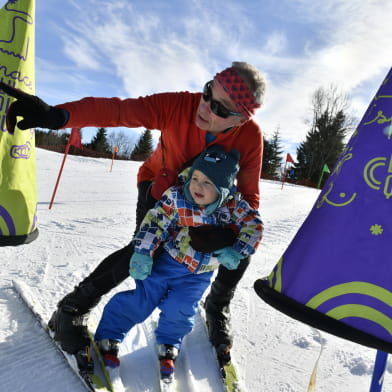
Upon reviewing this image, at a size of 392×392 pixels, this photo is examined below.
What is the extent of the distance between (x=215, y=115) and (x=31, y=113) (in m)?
→ 0.90

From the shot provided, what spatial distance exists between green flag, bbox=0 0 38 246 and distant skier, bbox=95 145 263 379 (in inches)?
26.2

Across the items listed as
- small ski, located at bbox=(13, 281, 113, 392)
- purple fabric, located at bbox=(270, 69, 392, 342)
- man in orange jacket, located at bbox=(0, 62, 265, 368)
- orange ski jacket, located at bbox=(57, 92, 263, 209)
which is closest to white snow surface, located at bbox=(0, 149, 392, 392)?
small ski, located at bbox=(13, 281, 113, 392)

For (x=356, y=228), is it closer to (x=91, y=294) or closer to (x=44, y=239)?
(x=91, y=294)

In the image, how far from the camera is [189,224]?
1793 millimetres

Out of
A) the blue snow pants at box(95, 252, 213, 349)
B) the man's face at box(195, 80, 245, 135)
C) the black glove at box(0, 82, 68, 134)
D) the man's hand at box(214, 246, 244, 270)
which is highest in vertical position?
the man's face at box(195, 80, 245, 135)

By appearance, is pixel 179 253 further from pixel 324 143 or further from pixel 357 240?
pixel 324 143

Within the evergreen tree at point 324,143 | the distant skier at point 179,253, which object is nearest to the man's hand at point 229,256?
the distant skier at point 179,253

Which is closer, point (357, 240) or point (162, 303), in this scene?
point (357, 240)

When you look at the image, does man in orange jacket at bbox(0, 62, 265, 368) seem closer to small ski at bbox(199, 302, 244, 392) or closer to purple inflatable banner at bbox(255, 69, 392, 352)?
small ski at bbox(199, 302, 244, 392)

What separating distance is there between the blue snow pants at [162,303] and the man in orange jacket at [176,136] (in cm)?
12

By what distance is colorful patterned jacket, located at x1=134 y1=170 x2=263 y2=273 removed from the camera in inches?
68.8

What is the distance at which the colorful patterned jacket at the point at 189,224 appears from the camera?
175 centimetres

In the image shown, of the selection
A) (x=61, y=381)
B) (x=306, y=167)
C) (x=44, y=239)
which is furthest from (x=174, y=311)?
(x=306, y=167)

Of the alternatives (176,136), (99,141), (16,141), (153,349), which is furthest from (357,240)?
(99,141)
